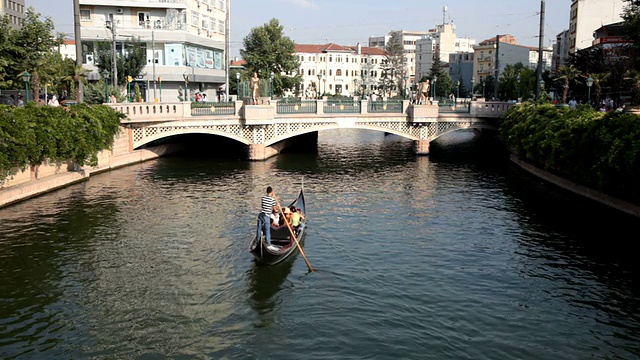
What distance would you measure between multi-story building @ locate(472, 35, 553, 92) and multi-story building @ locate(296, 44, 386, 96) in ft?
91.3

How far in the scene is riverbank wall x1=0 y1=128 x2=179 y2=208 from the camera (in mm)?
32750

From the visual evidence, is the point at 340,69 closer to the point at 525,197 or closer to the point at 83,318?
the point at 525,197

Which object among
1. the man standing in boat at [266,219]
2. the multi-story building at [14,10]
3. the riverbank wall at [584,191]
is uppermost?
the multi-story building at [14,10]

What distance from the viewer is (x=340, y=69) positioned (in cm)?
16975

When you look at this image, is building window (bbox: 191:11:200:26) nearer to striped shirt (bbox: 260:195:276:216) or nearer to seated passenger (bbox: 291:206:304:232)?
seated passenger (bbox: 291:206:304:232)

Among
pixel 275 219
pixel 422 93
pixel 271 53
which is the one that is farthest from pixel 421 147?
pixel 271 53

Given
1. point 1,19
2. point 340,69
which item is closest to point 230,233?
point 1,19

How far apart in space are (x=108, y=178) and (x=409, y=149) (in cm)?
3452

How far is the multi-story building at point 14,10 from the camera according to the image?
102812 millimetres

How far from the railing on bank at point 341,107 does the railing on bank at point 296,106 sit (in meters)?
1.12

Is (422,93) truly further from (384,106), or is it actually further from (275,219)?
(275,219)

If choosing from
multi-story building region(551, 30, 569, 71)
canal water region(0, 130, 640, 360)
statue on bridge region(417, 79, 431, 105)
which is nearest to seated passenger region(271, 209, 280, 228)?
canal water region(0, 130, 640, 360)

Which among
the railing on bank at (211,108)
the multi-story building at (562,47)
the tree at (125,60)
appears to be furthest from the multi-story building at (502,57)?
the railing on bank at (211,108)

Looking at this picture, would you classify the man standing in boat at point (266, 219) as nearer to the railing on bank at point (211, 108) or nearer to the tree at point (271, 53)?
the railing on bank at point (211, 108)
